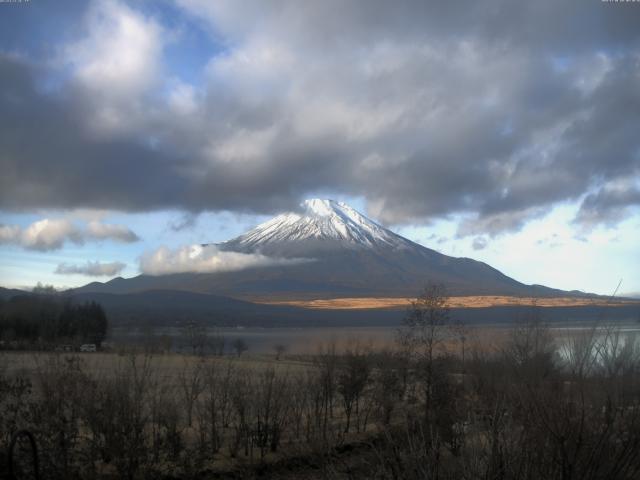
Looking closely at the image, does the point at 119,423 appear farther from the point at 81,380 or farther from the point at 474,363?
the point at 474,363

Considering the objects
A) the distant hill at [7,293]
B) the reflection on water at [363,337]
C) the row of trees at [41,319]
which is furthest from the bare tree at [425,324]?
the distant hill at [7,293]

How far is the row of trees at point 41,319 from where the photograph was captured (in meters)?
44.9

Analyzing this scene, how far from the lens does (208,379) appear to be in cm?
1859

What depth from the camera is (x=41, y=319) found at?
53.6 metres

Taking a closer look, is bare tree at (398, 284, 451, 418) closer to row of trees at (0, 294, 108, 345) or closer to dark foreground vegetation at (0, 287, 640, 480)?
dark foreground vegetation at (0, 287, 640, 480)

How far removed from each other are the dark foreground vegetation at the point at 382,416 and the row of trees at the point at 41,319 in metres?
19.1

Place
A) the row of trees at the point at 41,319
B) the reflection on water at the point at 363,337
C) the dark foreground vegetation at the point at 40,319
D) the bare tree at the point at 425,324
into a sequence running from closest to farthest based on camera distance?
the reflection on water at the point at 363,337 → the bare tree at the point at 425,324 → the dark foreground vegetation at the point at 40,319 → the row of trees at the point at 41,319

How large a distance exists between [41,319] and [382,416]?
41.7 meters

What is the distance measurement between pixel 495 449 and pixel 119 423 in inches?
369

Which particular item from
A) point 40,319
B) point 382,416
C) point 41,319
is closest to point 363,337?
point 41,319

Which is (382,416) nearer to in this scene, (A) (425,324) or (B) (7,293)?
(A) (425,324)

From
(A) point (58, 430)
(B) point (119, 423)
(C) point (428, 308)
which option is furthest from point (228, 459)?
(C) point (428, 308)

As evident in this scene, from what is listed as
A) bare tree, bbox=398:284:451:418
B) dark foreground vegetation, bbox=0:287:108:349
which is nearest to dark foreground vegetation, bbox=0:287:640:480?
bare tree, bbox=398:284:451:418

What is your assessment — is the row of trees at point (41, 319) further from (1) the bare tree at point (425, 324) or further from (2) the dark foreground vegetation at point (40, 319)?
(1) the bare tree at point (425, 324)
